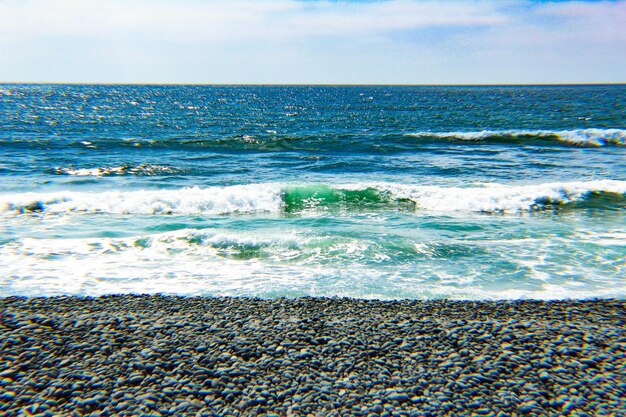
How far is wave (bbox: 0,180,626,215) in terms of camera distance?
16.5 metres

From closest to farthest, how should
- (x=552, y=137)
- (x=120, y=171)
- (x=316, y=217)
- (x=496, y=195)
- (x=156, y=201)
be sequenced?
(x=316, y=217) < (x=156, y=201) < (x=496, y=195) < (x=120, y=171) < (x=552, y=137)

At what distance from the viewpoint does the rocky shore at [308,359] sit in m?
4.92

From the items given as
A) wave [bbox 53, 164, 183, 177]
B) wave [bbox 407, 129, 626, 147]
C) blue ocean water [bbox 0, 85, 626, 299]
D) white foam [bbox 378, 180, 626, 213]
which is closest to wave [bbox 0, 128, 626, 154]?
wave [bbox 407, 129, 626, 147]

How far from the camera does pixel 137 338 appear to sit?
6285 mm

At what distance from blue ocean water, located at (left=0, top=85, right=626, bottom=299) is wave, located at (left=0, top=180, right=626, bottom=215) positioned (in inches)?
3.5

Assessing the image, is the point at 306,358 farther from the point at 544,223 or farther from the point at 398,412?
the point at 544,223

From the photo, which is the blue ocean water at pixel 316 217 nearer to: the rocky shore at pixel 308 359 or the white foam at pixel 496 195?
the white foam at pixel 496 195

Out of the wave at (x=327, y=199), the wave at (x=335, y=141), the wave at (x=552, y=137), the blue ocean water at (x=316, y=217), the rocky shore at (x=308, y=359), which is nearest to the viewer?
the rocky shore at (x=308, y=359)

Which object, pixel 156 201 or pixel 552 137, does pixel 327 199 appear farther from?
pixel 552 137

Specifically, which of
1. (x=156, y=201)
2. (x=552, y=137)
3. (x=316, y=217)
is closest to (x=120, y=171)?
(x=156, y=201)

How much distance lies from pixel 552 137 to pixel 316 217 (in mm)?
27784

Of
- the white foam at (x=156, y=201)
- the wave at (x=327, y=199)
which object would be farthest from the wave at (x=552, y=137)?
the white foam at (x=156, y=201)

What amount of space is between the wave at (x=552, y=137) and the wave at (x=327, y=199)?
15.7 metres

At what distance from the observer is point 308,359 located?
19.1 feet
